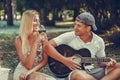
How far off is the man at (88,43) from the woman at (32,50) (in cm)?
16

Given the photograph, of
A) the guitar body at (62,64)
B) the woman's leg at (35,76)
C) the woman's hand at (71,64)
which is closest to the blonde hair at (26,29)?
the woman's leg at (35,76)

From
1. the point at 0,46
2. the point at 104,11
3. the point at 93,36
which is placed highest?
the point at 93,36

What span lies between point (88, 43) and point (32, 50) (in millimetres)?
722

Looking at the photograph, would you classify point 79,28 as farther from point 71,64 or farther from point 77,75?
point 77,75

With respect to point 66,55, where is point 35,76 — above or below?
below

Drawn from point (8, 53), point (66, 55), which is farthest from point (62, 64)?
point (8, 53)

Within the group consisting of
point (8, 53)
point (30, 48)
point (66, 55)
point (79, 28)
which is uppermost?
point (79, 28)

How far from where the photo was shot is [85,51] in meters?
4.69

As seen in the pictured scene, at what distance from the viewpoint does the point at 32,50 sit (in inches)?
173

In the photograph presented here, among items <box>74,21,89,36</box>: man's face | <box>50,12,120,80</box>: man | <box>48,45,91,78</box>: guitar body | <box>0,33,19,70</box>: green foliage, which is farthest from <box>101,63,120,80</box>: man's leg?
<box>0,33,19,70</box>: green foliage

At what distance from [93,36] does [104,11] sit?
8.48m

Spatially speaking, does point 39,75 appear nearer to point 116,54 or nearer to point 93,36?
point 93,36

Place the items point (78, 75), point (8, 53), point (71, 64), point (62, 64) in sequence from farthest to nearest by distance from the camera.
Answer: point (8, 53) < point (62, 64) < point (71, 64) < point (78, 75)

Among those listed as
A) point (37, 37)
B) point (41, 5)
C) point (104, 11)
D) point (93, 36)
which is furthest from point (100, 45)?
point (41, 5)
